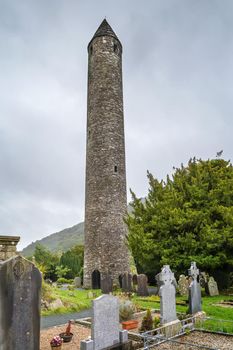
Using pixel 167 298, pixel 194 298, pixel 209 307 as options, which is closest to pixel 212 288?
pixel 209 307

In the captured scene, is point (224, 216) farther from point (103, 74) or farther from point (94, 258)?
point (103, 74)

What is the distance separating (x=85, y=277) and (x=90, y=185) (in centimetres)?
627

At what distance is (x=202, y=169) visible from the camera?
1677 cm

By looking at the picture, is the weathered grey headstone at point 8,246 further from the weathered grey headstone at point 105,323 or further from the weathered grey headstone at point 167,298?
the weathered grey headstone at point 167,298

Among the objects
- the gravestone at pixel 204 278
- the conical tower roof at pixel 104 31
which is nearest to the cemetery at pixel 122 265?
the gravestone at pixel 204 278

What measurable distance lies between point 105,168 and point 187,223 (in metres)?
8.92

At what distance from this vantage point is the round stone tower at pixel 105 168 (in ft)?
68.0

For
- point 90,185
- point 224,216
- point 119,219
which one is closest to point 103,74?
point 90,185

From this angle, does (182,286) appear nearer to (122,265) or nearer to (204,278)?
(204,278)

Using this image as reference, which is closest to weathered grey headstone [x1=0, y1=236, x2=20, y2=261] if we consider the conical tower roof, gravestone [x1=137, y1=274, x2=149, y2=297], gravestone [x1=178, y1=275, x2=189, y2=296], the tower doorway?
gravestone [x1=137, y1=274, x2=149, y2=297]

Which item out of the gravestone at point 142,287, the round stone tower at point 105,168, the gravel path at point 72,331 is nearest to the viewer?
the gravel path at point 72,331

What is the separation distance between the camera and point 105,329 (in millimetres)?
6012

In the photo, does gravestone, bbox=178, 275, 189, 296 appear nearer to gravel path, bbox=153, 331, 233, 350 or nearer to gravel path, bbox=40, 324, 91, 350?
gravel path, bbox=153, 331, 233, 350

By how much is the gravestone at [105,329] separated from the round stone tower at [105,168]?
46.8 ft
